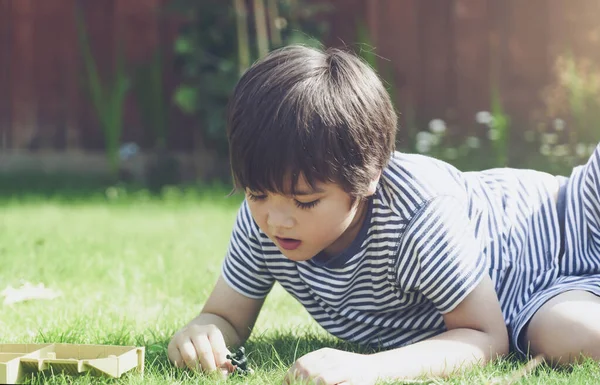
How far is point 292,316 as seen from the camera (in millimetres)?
2736

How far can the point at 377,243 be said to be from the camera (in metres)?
2.04

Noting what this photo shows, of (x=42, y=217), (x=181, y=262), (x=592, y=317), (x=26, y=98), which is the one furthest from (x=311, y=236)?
(x=26, y=98)

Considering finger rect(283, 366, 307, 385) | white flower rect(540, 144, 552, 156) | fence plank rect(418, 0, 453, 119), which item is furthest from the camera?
fence plank rect(418, 0, 453, 119)

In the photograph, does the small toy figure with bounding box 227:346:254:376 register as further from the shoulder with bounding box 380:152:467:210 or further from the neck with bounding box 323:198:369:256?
the shoulder with bounding box 380:152:467:210

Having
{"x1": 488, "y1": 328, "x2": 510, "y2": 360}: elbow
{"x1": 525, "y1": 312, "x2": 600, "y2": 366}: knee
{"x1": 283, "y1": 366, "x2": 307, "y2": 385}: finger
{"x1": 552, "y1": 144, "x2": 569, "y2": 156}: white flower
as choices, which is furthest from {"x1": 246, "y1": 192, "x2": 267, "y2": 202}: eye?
{"x1": 552, "y1": 144, "x2": 569, "y2": 156}: white flower

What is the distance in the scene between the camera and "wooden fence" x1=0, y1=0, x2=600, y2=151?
7.20 metres

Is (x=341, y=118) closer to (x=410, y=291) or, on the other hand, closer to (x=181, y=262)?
(x=410, y=291)

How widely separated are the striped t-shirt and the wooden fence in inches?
192

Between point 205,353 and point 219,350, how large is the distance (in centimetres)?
3

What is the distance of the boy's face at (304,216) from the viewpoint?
1838 millimetres

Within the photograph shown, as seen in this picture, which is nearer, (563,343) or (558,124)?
(563,343)

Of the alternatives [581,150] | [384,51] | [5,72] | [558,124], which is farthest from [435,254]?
[5,72]

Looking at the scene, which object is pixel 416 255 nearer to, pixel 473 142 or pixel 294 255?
pixel 294 255

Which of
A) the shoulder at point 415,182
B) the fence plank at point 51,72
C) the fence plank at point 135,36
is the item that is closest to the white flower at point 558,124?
the fence plank at point 135,36
